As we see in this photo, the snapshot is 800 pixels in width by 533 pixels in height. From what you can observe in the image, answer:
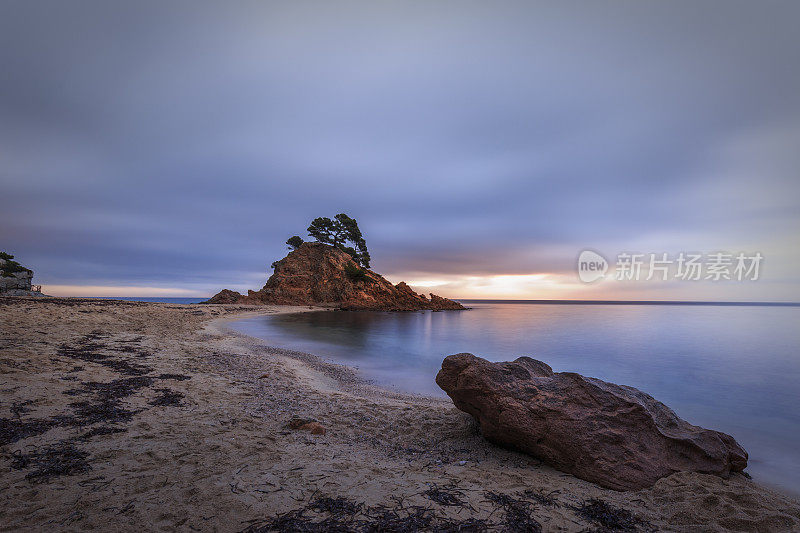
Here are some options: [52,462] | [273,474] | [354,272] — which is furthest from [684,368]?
[354,272]

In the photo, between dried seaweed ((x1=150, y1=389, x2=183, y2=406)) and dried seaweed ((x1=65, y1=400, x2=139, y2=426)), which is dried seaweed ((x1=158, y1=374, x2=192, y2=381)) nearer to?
dried seaweed ((x1=150, y1=389, x2=183, y2=406))

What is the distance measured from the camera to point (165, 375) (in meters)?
8.37

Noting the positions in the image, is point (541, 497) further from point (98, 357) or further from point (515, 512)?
point (98, 357)

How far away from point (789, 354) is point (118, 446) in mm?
35733

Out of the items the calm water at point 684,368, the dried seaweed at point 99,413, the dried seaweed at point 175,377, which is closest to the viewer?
the dried seaweed at point 99,413

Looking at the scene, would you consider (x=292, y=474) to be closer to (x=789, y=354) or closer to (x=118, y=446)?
(x=118, y=446)

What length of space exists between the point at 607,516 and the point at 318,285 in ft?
217

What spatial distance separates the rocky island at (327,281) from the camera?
63.8 meters

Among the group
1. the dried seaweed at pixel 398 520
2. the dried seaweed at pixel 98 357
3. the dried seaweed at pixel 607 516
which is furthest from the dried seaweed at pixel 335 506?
the dried seaweed at pixel 98 357

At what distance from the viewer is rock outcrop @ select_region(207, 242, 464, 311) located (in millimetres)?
63281

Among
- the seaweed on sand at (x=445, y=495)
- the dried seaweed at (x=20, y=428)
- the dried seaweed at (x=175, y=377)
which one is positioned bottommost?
the dried seaweed at (x=175, y=377)

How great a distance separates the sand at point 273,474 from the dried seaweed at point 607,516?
2cm

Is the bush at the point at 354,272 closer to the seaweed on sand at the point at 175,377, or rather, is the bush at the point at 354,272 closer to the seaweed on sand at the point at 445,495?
the seaweed on sand at the point at 175,377

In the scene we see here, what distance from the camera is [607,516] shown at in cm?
345
